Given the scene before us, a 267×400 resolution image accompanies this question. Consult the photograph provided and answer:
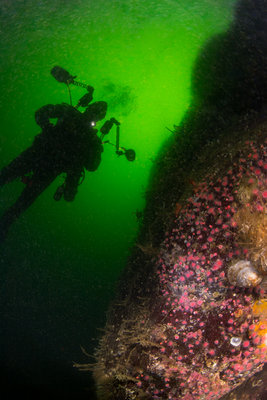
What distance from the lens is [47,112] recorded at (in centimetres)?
538

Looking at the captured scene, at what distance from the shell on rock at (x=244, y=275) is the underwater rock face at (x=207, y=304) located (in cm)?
2

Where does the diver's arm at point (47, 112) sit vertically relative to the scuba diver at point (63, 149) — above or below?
above

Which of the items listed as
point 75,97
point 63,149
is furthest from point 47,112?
point 75,97

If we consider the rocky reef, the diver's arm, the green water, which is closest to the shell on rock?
the rocky reef

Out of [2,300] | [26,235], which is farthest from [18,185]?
[2,300]

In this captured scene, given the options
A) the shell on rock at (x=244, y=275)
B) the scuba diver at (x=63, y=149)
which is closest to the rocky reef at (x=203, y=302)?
the shell on rock at (x=244, y=275)

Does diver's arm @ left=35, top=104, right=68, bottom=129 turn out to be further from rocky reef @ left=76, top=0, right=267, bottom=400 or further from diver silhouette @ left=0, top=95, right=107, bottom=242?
rocky reef @ left=76, top=0, right=267, bottom=400

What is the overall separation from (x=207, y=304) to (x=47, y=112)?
18.8 feet

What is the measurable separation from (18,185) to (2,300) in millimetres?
16385

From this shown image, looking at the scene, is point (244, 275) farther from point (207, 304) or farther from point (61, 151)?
point (61, 151)

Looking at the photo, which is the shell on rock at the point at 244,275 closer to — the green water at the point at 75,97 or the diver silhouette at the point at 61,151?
the green water at the point at 75,97

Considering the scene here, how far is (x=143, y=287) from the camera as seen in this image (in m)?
2.55

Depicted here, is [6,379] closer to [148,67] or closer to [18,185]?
[148,67]

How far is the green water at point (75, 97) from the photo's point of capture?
7.97m
